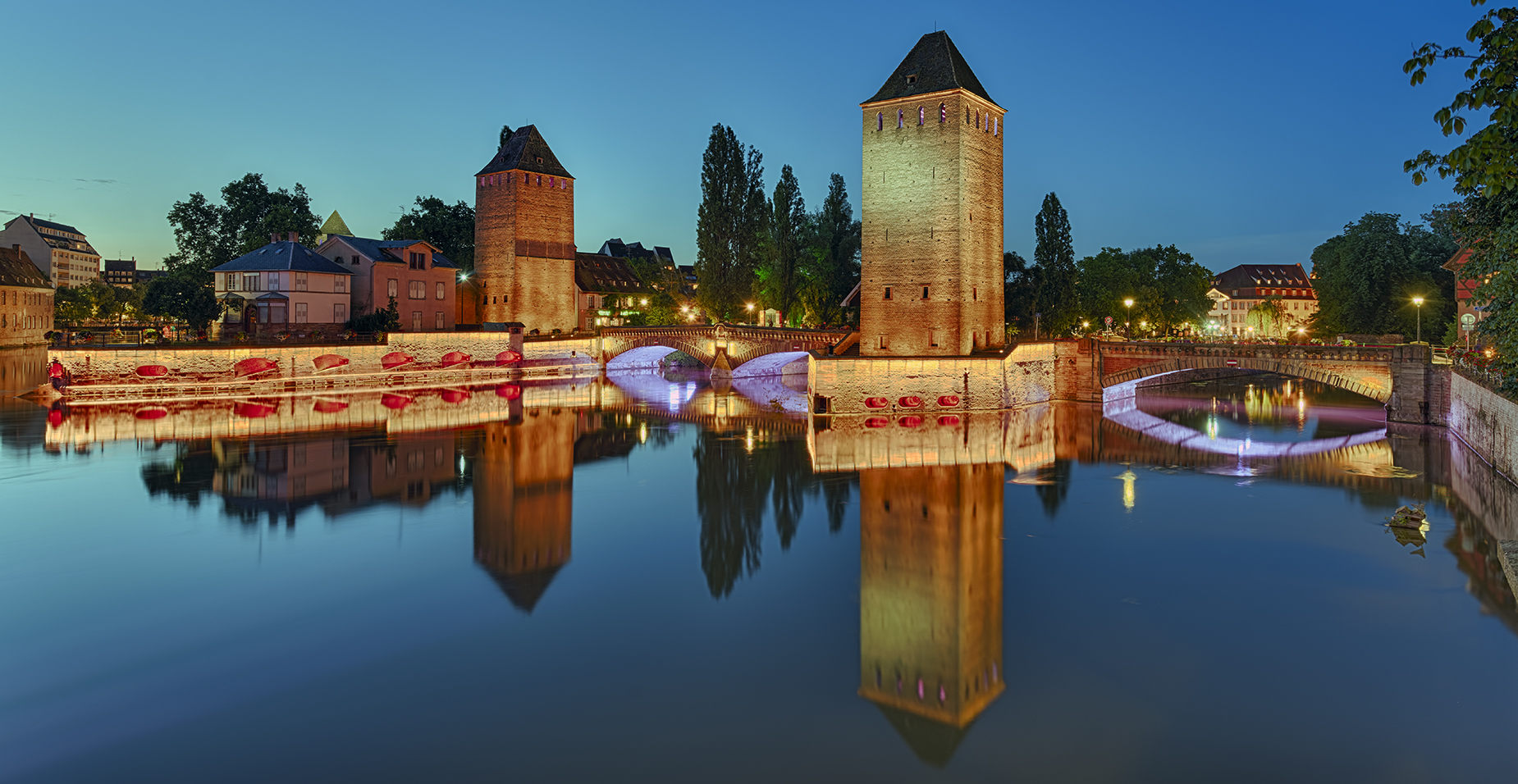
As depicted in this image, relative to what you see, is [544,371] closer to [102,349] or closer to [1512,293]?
[102,349]

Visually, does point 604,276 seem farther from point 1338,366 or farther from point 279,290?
point 1338,366

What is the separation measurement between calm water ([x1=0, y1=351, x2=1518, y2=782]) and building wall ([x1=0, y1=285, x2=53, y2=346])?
138ft

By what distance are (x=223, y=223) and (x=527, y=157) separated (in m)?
19.8

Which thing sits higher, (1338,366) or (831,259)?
(831,259)

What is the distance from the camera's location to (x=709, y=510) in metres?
18.0

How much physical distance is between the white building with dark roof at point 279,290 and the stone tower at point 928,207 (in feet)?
86.2

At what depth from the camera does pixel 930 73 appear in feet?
104

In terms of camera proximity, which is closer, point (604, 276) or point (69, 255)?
point (604, 276)

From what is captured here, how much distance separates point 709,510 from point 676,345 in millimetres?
30907

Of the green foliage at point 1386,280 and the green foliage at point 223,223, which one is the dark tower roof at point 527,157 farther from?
the green foliage at point 1386,280

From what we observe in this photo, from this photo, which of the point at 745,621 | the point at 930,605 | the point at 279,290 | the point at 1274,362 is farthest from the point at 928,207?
the point at 279,290

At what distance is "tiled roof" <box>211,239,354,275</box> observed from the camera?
43281 millimetres

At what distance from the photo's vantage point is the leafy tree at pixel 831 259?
1839 inches

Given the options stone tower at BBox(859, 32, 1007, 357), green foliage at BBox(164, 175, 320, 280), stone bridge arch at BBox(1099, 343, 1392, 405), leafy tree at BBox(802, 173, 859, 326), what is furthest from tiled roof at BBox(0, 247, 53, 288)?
stone bridge arch at BBox(1099, 343, 1392, 405)
